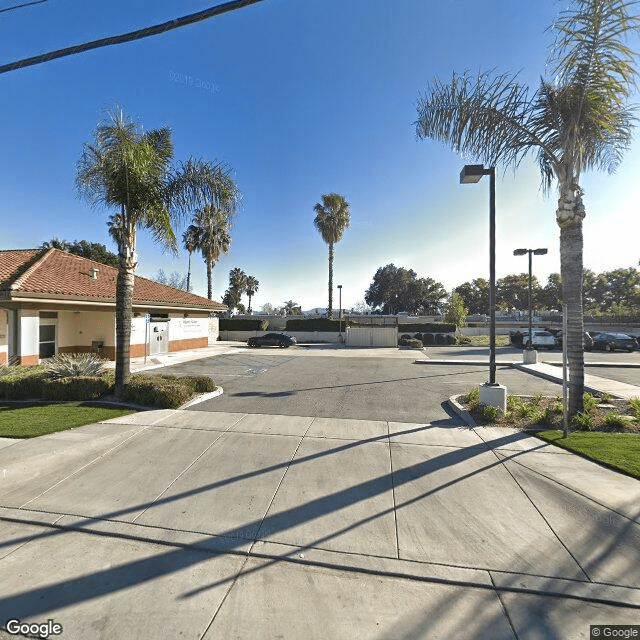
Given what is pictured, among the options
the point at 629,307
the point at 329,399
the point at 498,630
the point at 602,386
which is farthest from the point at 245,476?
the point at 629,307

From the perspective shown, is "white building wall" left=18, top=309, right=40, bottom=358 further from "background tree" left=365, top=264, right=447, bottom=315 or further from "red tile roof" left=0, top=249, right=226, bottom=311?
"background tree" left=365, top=264, right=447, bottom=315

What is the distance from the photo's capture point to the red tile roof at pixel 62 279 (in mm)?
13445

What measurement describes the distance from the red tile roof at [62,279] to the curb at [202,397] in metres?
8.35

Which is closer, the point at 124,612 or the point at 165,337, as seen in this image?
the point at 124,612

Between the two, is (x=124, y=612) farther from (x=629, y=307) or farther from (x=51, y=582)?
(x=629, y=307)

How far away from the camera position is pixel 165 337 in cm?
2214

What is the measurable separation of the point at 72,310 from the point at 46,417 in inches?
439

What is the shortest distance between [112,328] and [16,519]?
53.6ft

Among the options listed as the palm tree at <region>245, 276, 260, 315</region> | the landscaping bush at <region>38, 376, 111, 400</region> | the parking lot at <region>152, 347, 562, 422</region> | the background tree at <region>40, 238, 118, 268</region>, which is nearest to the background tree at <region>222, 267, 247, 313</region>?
the palm tree at <region>245, 276, 260, 315</region>

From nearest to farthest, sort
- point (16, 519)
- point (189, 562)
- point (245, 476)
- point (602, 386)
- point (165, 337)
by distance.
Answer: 1. point (189, 562)
2. point (16, 519)
3. point (245, 476)
4. point (602, 386)
5. point (165, 337)

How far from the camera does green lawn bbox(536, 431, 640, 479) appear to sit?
529 centimetres

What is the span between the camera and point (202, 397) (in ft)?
32.1

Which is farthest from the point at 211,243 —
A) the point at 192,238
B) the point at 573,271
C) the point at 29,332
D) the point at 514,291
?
the point at 514,291

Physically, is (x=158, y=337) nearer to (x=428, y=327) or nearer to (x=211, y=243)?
(x=211, y=243)
